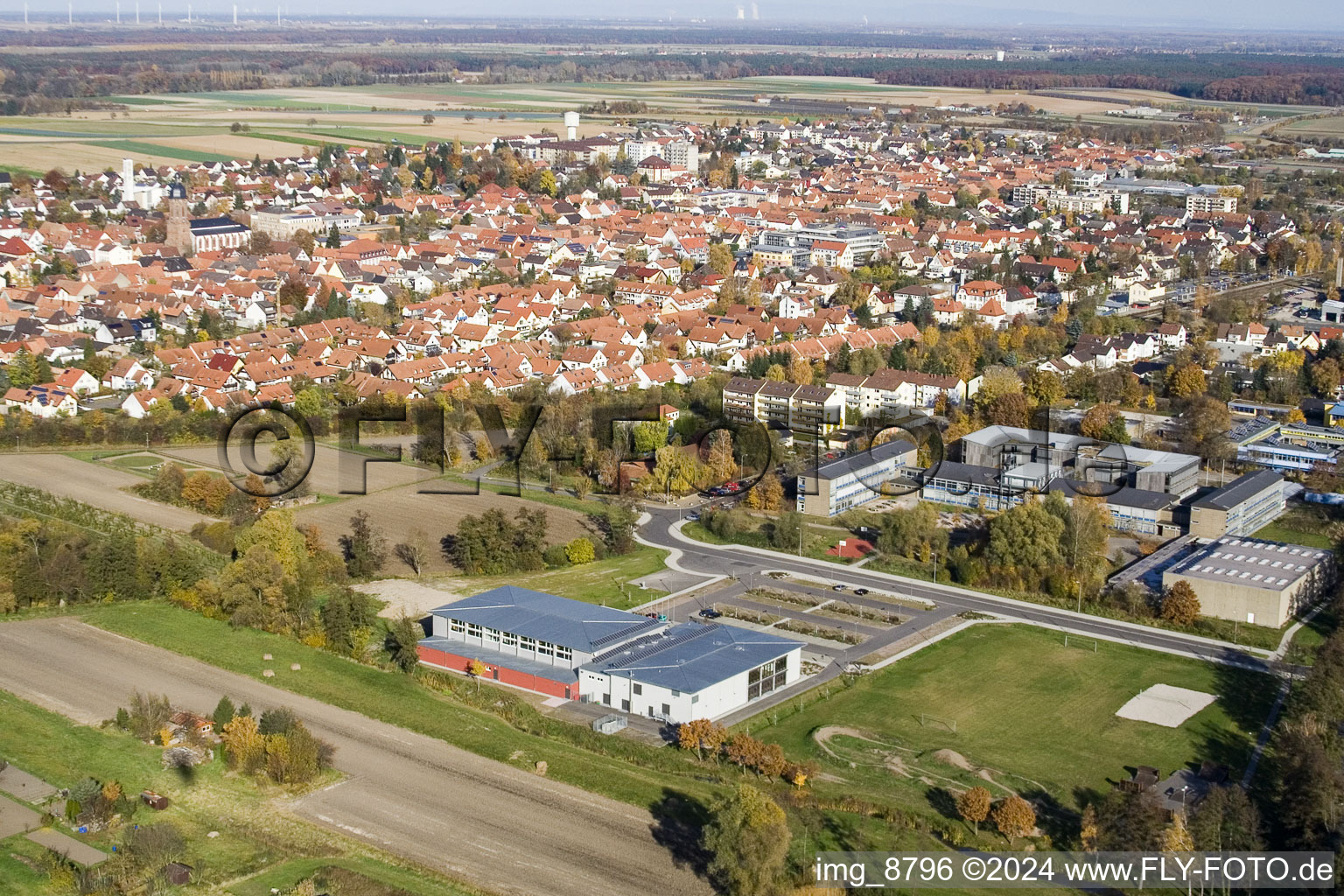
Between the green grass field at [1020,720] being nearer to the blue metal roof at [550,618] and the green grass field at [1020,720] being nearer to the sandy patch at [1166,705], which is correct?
the sandy patch at [1166,705]

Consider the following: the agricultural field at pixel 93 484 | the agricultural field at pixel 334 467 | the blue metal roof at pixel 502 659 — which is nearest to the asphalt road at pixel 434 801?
the blue metal roof at pixel 502 659

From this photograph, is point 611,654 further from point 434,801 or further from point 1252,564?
point 1252,564

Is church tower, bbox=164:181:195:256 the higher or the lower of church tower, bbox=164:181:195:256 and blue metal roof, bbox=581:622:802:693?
the higher

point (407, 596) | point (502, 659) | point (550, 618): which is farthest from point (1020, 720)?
point (407, 596)

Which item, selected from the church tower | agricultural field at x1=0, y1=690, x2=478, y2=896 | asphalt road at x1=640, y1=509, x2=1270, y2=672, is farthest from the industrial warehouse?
the church tower

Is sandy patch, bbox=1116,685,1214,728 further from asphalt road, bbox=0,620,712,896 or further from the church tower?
the church tower
